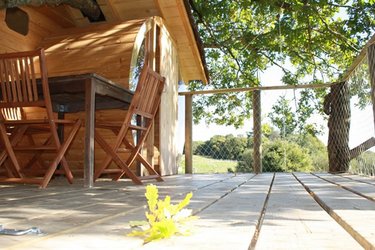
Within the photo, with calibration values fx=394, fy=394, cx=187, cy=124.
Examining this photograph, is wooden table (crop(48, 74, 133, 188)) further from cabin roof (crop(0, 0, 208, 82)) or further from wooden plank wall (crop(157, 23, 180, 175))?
cabin roof (crop(0, 0, 208, 82))

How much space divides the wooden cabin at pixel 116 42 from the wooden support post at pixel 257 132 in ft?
4.53

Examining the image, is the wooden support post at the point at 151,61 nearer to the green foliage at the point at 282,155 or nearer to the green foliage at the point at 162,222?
the green foliage at the point at 282,155

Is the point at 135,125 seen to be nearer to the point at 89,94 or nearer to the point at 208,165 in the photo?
the point at 89,94

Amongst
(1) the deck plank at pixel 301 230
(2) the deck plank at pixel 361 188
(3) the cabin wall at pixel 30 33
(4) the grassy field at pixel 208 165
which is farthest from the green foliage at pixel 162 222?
(4) the grassy field at pixel 208 165

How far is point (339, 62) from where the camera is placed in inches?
479

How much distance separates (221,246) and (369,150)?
4.23 meters

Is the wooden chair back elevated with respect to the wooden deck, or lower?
elevated

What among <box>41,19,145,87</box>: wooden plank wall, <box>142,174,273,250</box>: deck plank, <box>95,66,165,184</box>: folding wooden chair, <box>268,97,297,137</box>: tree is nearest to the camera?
<box>142,174,273,250</box>: deck plank

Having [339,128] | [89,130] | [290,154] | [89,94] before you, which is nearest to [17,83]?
[89,94]

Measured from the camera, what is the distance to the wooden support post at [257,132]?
6.21m

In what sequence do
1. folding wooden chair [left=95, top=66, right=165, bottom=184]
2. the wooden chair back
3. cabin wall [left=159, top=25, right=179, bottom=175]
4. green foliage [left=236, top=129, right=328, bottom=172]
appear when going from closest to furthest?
the wooden chair back
folding wooden chair [left=95, top=66, right=165, bottom=184]
cabin wall [left=159, top=25, right=179, bottom=175]
green foliage [left=236, top=129, right=328, bottom=172]

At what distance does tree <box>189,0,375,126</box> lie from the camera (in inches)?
362

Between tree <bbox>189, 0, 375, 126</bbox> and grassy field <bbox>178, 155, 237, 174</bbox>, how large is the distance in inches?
131

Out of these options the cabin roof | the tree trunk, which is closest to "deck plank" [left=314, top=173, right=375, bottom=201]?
the tree trunk
